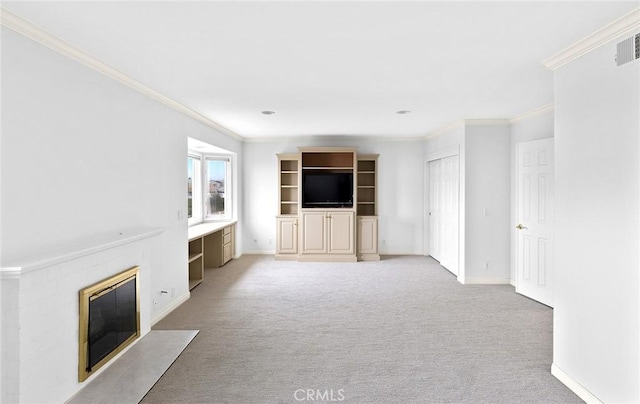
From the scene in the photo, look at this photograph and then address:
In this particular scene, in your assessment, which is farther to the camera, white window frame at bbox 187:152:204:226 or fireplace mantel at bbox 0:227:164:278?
white window frame at bbox 187:152:204:226

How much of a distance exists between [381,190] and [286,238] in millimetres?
2215

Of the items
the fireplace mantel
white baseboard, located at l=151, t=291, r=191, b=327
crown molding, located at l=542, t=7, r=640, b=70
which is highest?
crown molding, located at l=542, t=7, r=640, b=70

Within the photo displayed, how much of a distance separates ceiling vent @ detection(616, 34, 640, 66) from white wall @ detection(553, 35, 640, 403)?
4 centimetres

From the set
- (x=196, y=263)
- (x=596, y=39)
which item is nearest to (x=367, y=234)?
(x=196, y=263)

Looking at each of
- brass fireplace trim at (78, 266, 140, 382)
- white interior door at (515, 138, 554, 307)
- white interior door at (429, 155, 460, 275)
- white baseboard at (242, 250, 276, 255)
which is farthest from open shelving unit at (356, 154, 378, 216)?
brass fireplace trim at (78, 266, 140, 382)

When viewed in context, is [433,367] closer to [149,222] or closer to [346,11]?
[346,11]

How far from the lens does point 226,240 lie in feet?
21.1

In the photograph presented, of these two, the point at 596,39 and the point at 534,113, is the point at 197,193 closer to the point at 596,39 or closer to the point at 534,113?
the point at 534,113

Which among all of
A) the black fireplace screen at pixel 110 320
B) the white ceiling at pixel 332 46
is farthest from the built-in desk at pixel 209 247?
the white ceiling at pixel 332 46

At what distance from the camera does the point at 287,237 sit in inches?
267

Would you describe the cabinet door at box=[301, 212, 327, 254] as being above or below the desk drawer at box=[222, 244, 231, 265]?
above

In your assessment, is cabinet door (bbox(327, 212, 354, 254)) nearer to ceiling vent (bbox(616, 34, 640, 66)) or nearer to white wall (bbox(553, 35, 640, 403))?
white wall (bbox(553, 35, 640, 403))

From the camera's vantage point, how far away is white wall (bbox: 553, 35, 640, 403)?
6.52 feet

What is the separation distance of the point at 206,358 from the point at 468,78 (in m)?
3.38
